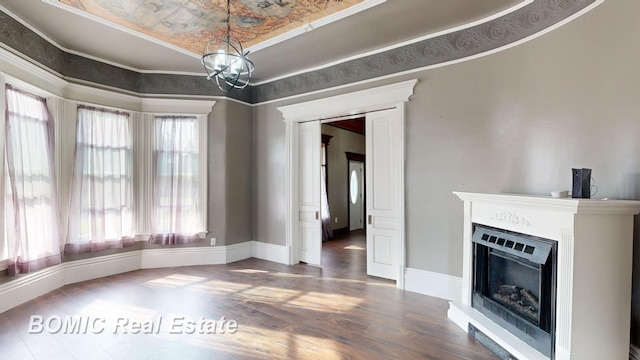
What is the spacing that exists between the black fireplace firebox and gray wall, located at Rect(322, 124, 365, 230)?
5.40 m

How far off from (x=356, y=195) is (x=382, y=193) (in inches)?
189

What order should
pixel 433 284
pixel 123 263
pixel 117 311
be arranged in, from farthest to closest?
pixel 123 263 → pixel 433 284 → pixel 117 311

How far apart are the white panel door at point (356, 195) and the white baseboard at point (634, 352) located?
6825mm

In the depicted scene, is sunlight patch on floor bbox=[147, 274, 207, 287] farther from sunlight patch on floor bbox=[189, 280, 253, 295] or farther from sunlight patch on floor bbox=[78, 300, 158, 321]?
sunlight patch on floor bbox=[78, 300, 158, 321]

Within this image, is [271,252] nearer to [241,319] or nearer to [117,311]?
[241,319]

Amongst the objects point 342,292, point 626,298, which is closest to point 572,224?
point 626,298

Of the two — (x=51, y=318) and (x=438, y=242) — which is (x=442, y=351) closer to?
(x=438, y=242)

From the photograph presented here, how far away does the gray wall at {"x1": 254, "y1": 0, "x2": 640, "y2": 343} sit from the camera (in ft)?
7.59

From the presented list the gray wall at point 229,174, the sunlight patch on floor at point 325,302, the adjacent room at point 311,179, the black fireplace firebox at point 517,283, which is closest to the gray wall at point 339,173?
the adjacent room at point 311,179

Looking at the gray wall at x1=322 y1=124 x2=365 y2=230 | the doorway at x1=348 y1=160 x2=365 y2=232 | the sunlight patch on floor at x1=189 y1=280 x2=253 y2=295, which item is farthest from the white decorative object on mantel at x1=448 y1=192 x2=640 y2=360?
the doorway at x1=348 y1=160 x2=365 y2=232

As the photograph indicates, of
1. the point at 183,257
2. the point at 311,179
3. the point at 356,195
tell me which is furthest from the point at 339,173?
the point at 183,257

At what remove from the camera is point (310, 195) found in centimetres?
523

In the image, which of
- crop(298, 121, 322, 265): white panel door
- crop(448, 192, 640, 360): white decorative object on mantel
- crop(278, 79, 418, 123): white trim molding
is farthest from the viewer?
crop(298, 121, 322, 265): white panel door

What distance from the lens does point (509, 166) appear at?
3.24 meters
